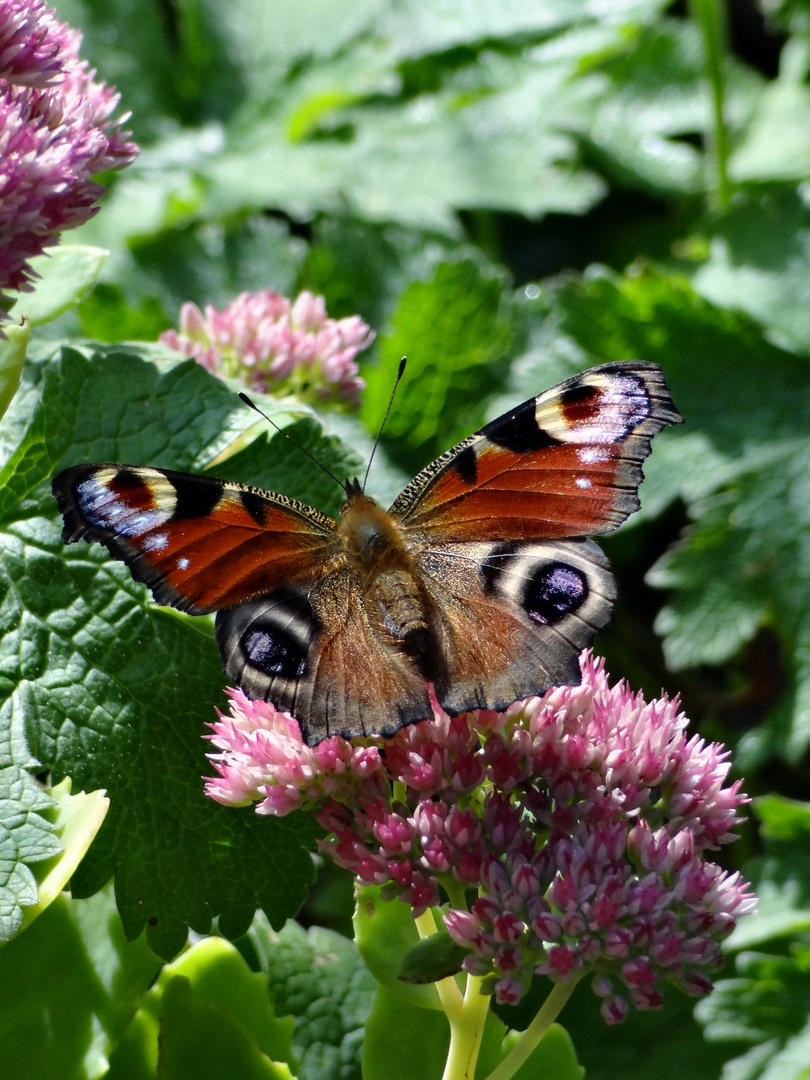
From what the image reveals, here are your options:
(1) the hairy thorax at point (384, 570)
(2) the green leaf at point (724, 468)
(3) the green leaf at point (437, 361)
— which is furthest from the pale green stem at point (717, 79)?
(1) the hairy thorax at point (384, 570)

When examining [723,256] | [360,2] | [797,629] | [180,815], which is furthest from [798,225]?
[180,815]

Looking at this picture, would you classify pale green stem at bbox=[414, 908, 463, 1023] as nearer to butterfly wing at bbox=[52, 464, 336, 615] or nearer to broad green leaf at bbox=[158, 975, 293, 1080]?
broad green leaf at bbox=[158, 975, 293, 1080]

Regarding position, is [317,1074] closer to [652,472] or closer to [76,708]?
[76,708]

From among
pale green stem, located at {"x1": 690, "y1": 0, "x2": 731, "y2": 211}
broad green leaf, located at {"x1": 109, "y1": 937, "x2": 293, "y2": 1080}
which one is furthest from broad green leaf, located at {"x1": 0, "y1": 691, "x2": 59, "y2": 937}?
pale green stem, located at {"x1": 690, "y1": 0, "x2": 731, "y2": 211}

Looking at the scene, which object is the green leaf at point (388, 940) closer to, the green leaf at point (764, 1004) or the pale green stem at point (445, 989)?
the pale green stem at point (445, 989)

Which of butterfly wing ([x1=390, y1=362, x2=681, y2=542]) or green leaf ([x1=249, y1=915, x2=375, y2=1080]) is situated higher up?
butterfly wing ([x1=390, y1=362, x2=681, y2=542])
